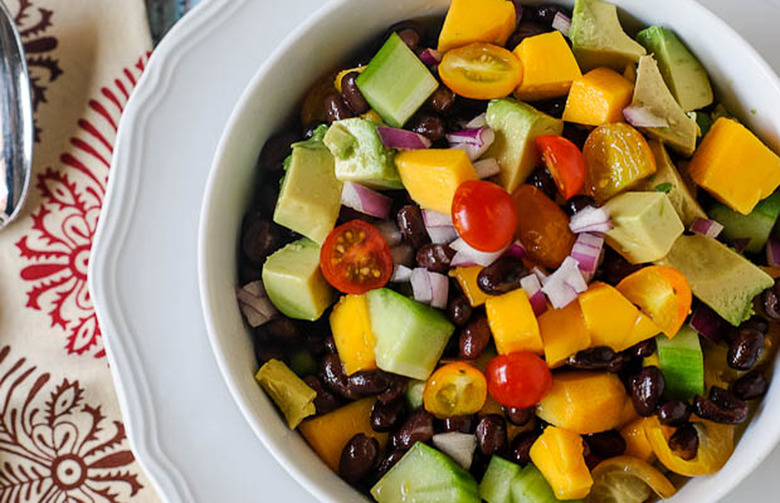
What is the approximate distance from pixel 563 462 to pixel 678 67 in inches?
43.9

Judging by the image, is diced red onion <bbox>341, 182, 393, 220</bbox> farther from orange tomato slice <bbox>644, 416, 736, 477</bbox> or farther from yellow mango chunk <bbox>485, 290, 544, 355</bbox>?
orange tomato slice <bbox>644, 416, 736, 477</bbox>

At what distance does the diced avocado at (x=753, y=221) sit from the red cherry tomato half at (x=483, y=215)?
624 millimetres

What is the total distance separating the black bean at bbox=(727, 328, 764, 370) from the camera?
2271mm

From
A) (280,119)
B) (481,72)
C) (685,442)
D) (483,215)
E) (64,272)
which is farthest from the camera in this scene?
(64,272)

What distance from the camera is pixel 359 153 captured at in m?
2.35

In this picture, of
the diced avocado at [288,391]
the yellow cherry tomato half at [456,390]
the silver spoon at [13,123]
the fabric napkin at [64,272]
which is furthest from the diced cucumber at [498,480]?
the silver spoon at [13,123]

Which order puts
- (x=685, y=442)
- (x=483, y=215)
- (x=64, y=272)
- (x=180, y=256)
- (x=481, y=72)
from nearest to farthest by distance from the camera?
(x=483, y=215) < (x=685, y=442) < (x=481, y=72) < (x=180, y=256) < (x=64, y=272)

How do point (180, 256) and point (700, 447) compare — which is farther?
point (180, 256)

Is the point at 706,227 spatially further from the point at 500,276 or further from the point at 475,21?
the point at 475,21

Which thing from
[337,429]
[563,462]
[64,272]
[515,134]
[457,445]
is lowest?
[64,272]

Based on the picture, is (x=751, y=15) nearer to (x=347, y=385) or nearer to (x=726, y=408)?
(x=726, y=408)

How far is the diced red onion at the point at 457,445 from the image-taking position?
7.84ft

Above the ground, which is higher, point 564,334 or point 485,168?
point 485,168

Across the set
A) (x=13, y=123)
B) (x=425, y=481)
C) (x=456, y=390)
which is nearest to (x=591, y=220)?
(x=456, y=390)
